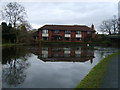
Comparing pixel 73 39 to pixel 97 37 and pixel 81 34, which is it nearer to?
pixel 81 34

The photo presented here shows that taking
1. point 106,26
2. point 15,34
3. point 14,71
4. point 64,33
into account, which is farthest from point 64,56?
point 106,26

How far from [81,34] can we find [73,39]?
12.6 feet

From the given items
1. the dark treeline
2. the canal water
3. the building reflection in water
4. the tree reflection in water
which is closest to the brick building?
the dark treeline

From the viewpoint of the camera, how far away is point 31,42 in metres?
44.0

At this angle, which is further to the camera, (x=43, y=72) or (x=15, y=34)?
(x=15, y=34)

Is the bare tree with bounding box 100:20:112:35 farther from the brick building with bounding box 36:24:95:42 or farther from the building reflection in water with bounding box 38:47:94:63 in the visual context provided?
the building reflection in water with bounding box 38:47:94:63

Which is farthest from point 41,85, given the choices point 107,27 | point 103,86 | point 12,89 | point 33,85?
point 107,27

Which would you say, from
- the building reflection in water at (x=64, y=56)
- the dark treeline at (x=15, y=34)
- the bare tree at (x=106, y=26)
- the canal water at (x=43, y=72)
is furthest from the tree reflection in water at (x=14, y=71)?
the bare tree at (x=106, y=26)

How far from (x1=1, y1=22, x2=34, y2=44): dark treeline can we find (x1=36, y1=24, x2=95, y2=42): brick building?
1122 cm

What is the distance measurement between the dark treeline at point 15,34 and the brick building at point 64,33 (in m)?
11.2

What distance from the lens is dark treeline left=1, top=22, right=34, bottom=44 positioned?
4241 cm

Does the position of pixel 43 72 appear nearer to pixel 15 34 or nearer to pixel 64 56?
pixel 64 56

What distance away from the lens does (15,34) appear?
4497 cm

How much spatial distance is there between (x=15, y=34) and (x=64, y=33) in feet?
63.6
